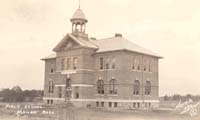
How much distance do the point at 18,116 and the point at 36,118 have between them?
9.68ft

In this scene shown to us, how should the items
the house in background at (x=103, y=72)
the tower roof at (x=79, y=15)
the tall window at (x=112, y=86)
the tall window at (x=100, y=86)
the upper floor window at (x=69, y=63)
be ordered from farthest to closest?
1. the tower roof at (x=79, y=15)
2. the upper floor window at (x=69, y=63)
3. the tall window at (x=100, y=86)
4. the tall window at (x=112, y=86)
5. the house in background at (x=103, y=72)

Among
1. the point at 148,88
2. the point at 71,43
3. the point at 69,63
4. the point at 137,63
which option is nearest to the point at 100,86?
the point at 69,63

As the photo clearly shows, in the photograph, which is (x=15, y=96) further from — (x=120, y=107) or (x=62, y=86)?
(x=120, y=107)

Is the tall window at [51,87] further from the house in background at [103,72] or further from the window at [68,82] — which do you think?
the window at [68,82]

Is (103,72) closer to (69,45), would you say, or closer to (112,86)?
(112,86)

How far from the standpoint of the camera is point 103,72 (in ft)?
152

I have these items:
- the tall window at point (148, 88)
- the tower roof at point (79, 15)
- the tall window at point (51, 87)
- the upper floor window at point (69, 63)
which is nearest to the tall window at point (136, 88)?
the tall window at point (148, 88)

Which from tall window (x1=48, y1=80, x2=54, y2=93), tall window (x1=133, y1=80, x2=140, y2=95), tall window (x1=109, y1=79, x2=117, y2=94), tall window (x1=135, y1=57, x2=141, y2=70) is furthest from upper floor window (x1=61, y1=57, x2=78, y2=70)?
tall window (x1=133, y1=80, x2=140, y2=95)

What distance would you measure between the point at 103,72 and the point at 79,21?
8.20m

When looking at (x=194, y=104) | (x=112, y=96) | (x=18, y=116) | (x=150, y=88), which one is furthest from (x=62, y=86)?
(x=194, y=104)

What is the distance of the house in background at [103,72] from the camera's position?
4431 cm

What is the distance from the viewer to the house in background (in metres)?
44.3

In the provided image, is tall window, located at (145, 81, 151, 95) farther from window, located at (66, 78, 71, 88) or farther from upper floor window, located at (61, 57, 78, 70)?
window, located at (66, 78, 71, 88)

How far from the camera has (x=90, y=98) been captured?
4666 cm
